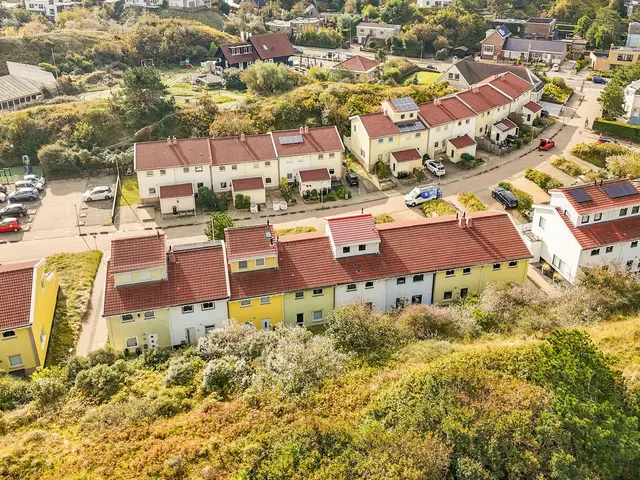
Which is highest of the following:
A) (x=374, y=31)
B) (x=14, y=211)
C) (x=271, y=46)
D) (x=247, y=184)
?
(x=271, y=46)

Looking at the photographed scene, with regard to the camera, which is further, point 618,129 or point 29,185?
point 618,129

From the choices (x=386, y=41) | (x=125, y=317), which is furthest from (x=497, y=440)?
(x=386, y=41)

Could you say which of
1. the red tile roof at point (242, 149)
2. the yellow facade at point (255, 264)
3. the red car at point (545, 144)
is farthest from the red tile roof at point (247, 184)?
the red car at point (545, 144)

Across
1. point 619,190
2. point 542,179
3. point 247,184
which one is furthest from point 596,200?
point 247,184

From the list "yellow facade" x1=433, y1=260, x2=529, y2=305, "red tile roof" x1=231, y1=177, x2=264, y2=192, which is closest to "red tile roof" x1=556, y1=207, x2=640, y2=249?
"yellow facade" x1=433, y1=260, x2=529, y2=305

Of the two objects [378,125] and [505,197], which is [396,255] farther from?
[378,125]

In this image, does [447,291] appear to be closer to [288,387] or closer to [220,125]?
[288,387]

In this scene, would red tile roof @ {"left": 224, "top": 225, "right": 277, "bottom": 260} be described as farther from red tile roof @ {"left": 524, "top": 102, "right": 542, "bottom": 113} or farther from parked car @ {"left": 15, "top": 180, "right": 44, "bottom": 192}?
red tile roof @ {"left": 524, "top": 102, "right": 542, "bottom": 113}
